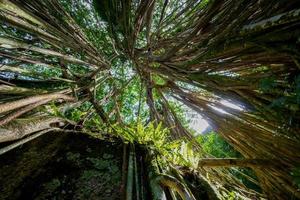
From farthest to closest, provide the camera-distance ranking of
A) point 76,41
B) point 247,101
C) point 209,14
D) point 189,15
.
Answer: point 189,15
point 76,41
point 209,14
point 247,101

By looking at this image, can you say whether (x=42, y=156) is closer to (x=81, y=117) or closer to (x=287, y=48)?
(x=81, y=117)

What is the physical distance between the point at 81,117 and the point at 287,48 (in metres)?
1.88

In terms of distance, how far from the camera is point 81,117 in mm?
2586

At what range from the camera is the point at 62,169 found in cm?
175

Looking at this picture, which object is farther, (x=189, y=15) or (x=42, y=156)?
(x=189, y=15)

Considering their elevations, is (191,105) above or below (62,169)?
above

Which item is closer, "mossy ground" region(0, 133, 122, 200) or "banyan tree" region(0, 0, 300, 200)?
"banyan tree" region(0, 0, 300, 200)

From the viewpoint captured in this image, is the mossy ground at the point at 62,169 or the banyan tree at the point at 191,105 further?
the mossy ground at the point at 62,169

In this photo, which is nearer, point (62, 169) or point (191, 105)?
point (62, 169)

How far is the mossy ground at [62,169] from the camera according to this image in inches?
62.2

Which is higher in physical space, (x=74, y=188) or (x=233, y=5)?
(x=233, y=5)

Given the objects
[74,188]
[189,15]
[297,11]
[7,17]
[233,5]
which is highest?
[189,15]

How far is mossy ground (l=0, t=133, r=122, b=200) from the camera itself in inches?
62.2

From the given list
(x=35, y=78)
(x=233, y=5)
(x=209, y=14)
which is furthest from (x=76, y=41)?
Answer: (x=233, y=5)
